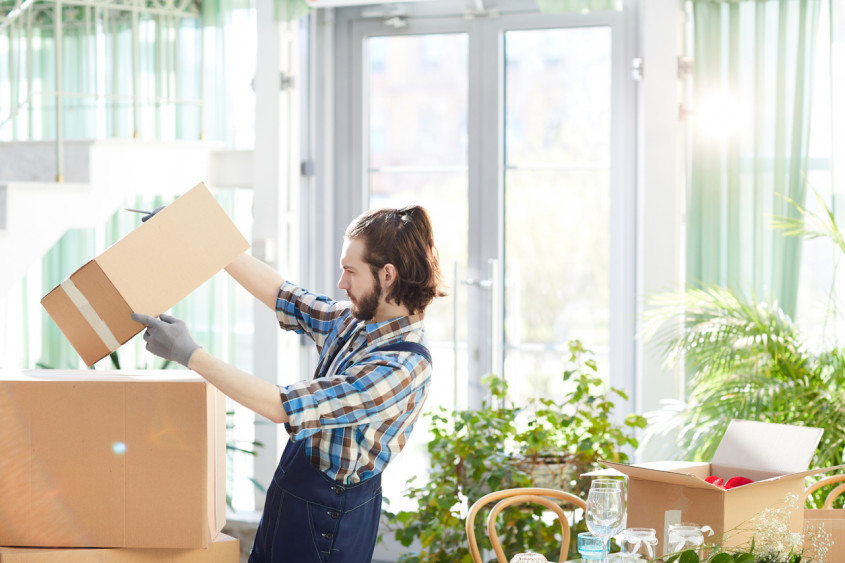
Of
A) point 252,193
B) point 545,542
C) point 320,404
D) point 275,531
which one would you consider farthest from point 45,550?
point 252,193

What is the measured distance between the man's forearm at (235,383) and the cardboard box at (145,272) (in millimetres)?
141

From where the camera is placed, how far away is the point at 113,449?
160cm

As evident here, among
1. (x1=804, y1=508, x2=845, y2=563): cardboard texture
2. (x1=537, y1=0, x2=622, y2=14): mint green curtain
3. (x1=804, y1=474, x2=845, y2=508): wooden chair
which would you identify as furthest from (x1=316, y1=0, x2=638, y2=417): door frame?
(x1=804, y1=508, x2=845, y2=563): cardboard texture

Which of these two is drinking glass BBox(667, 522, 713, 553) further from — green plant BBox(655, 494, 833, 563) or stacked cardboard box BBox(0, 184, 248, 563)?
stacked cardboard box BBox(0, 184, 248, 563)

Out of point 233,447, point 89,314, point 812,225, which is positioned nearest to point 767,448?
point 89,314

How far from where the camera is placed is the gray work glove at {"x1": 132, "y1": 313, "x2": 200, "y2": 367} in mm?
1533

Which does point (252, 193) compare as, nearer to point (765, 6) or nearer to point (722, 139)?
point (722, 139)

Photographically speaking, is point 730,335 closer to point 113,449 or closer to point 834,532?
point 834,532

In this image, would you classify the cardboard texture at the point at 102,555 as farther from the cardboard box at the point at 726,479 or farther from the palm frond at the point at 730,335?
the palm frond at the point at 730,335

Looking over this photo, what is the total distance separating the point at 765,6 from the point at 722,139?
490 mm

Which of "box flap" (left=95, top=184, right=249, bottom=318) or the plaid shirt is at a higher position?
"box flap" (left=95, top=184, right=249, bottom=318)

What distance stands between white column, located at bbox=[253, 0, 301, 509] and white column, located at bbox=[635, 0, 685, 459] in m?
1.39

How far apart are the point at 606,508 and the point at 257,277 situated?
2.88 feet

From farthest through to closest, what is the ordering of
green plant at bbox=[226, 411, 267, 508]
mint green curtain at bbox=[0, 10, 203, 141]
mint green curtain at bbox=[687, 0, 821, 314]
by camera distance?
mint green curtain at bbox=[0, 10, 203, 141]
green plant at bbox=[226, 411, 267, 508]
mint green curtain at bbox=[687, 0, 821, 314]
